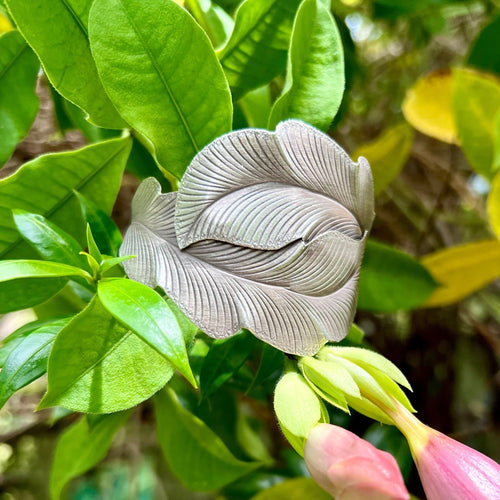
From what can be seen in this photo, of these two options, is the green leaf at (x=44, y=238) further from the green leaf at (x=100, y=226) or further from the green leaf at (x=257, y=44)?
the green leaf at (x=257, y=44)

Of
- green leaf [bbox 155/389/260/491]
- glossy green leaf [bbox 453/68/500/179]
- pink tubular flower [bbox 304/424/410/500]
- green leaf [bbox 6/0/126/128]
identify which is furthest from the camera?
glossy green leaf [bbox 453/68/500/179]

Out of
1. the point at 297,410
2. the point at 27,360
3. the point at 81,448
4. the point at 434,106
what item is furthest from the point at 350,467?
the point at 434,106

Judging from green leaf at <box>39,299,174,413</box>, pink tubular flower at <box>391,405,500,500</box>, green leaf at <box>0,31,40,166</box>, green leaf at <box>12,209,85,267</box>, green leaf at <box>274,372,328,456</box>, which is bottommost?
pink tubular flower at <box>391,405,500,500</box>

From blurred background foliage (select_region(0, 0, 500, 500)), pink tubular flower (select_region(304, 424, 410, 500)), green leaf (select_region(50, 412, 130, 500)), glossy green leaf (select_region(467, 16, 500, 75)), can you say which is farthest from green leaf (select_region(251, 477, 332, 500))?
glossy green leaf (select_region(467, 16, 500, 75))

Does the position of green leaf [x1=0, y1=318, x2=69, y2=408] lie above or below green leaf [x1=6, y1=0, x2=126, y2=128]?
below

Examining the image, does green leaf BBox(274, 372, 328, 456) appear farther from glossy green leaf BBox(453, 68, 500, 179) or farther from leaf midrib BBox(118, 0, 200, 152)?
glossy green leaf BBox(453, 68, 500, 179)

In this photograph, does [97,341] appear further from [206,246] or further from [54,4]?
[54,4]
